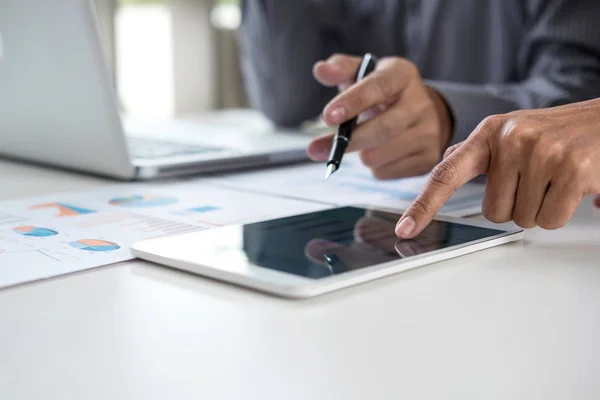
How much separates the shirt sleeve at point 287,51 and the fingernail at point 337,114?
2.36ft

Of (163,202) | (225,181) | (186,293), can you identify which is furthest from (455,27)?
(186,293)

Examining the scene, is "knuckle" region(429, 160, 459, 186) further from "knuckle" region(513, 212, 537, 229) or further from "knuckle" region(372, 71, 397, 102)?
"knuckle" region(372, 71, 397, 102)

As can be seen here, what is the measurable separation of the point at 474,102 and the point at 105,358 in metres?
0.81

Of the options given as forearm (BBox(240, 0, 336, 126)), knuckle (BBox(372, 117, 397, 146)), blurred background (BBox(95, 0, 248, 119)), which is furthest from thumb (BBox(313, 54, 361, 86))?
blurred background (BBox(95, 0, 248, 119))

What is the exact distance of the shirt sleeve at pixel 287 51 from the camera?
160 centimetres

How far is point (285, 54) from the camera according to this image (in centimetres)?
165

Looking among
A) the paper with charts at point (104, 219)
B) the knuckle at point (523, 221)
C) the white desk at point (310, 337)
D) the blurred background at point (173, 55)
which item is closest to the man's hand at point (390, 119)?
the paper with charts at point (104, 219)

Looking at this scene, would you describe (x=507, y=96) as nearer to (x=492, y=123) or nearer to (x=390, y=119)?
(x=390, y=119)

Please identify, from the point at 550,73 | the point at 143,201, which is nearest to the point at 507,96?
the point at 550,73

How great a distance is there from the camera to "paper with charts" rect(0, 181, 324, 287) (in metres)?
0.58

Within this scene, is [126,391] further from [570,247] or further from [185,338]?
[570,247]

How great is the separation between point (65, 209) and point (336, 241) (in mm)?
315

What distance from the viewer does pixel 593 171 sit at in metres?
0.66

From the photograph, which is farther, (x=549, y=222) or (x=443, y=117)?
(x=443, y=117)
